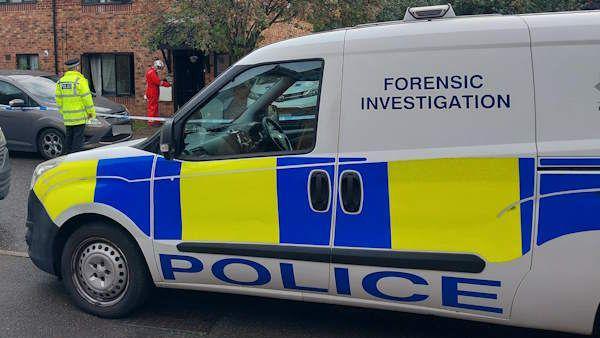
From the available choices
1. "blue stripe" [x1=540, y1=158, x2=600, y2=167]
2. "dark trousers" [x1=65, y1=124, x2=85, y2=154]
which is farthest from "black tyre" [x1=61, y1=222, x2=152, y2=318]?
"dark trousers" [x1=65, y1=124, x2=85, y2=154]

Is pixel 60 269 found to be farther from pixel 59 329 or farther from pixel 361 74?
pixel 361 74

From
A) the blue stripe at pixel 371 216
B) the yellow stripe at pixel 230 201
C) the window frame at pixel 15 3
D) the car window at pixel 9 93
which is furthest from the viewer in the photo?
the window frame at pixel 15 3

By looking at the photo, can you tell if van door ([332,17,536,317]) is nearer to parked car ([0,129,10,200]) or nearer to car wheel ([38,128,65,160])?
parked car ([0,129,10,200])

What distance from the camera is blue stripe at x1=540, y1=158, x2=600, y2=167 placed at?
9.68ft

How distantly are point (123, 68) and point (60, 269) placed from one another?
15310 mm

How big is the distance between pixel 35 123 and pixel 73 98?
1.92 metres

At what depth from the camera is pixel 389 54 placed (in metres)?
3.33

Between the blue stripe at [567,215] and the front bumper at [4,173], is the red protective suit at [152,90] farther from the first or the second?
the blue stripe at [567,215]

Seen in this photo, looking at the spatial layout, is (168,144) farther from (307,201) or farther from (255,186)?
(307,201)

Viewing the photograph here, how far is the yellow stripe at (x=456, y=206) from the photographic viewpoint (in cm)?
312

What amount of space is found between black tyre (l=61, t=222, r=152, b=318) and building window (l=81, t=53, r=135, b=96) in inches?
592

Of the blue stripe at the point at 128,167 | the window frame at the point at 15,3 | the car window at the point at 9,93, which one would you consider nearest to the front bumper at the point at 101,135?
the car window at the point at 9,93

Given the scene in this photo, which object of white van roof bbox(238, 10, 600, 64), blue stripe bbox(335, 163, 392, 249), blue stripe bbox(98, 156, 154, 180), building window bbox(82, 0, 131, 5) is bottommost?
blue stripe bbox(335, 163, 392, 249)

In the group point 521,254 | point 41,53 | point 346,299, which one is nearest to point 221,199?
point 346,299
